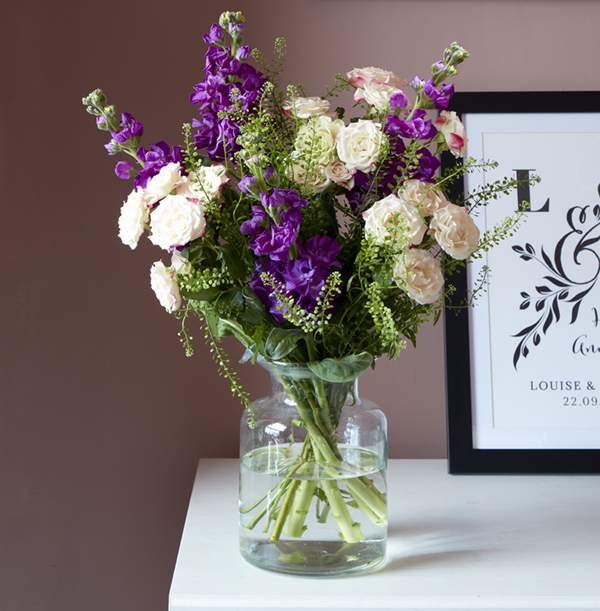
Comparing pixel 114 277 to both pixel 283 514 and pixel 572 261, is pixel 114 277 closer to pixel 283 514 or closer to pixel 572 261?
pixel 283 514

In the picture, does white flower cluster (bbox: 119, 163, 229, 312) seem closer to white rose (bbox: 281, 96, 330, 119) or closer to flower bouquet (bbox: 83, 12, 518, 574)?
flower bouquet (bbox: 83, 12, 518, 574)

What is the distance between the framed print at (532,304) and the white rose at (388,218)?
0.48 metres

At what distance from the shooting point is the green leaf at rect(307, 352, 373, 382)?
28.8 inches

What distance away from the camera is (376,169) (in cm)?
71

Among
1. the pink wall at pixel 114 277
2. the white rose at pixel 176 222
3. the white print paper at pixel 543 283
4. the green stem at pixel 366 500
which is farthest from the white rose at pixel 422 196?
the pink wall at pixel 114 277

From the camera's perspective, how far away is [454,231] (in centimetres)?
69

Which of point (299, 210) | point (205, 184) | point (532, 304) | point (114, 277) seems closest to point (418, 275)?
point (299, 210)

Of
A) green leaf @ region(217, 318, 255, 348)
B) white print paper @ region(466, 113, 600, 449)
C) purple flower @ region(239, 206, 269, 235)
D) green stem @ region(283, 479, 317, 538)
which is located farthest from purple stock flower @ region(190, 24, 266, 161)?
white print paper @ region(466, 113, 600, 449)

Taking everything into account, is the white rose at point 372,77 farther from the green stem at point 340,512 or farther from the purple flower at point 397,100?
the green stem at point 340,512

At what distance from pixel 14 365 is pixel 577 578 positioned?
967 mm

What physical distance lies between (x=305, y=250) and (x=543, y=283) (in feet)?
2.08

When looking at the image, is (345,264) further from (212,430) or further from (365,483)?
(212,430)

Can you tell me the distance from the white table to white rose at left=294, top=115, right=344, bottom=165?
49 centimetres

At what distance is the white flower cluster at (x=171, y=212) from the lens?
Result: 65 cm
